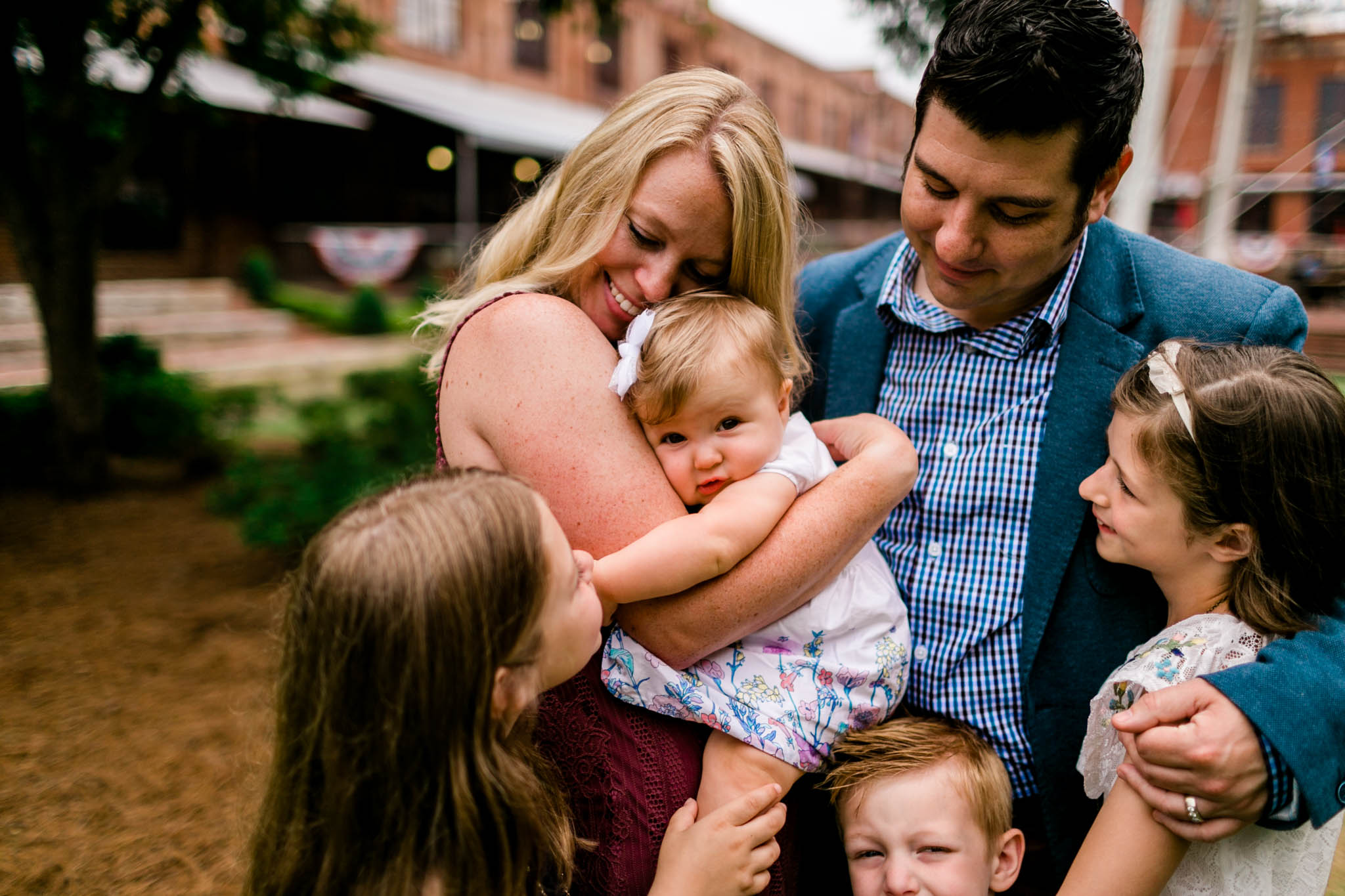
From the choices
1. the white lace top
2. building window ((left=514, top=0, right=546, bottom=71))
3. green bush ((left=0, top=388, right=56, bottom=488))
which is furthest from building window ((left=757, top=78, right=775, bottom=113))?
the white lace top

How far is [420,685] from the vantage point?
124cm

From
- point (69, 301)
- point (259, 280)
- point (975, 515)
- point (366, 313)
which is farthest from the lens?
point (259, 280)

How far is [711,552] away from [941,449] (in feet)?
2.40

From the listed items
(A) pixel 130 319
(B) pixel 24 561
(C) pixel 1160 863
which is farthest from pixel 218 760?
(A) pixel 130 319

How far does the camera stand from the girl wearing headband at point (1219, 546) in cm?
156

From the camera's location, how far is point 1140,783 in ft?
4.95

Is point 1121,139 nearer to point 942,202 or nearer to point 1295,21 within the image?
point 942,202

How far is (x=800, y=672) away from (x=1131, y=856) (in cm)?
63

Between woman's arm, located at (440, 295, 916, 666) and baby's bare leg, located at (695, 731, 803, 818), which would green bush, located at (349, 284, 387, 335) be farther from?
baby's bare leg, located at (695, 731, 803, 818)

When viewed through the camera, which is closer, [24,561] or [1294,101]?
[24,561]

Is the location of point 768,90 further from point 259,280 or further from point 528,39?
point 259,280

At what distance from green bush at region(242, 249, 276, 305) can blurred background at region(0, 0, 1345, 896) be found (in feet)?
0.17

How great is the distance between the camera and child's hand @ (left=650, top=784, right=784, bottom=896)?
1.48 m

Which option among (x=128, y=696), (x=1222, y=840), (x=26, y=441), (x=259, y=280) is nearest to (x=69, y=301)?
(x=26, y=441)
